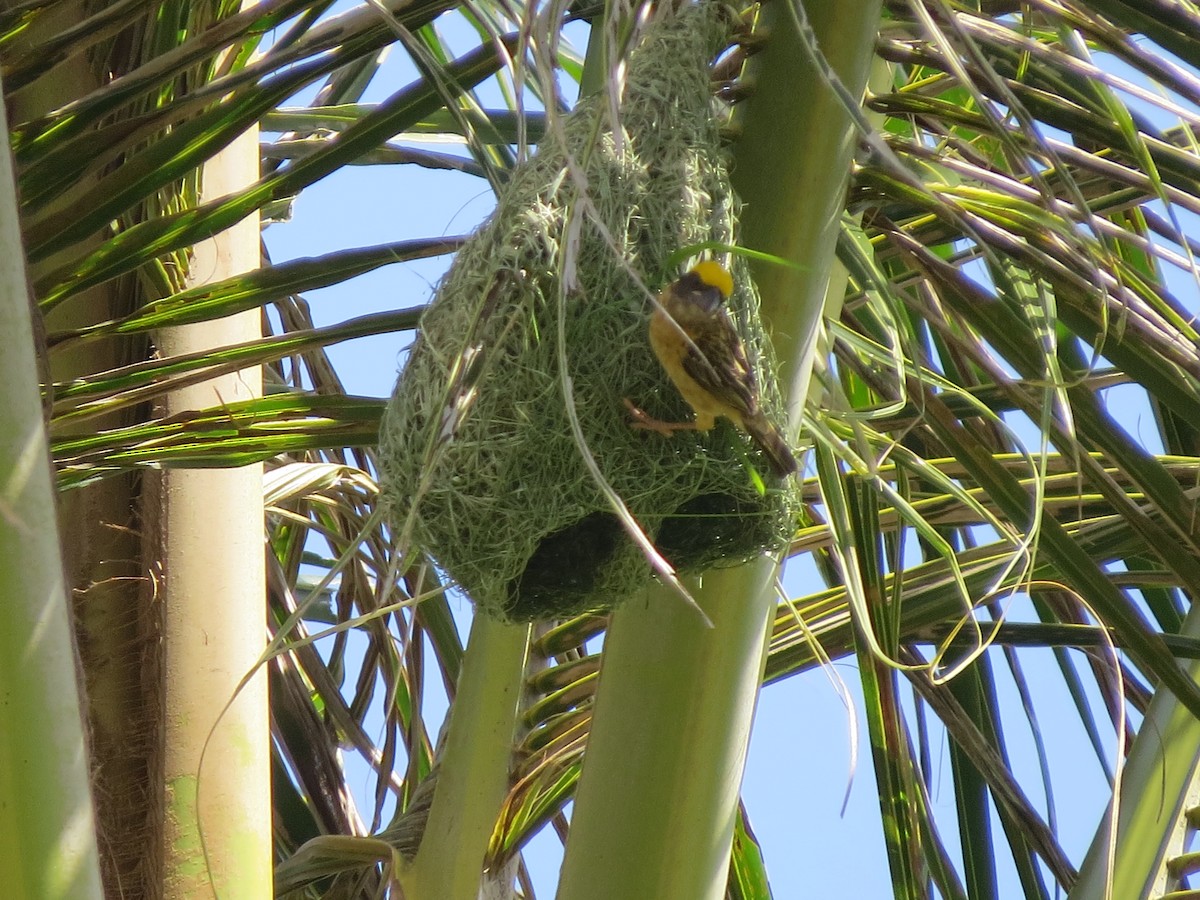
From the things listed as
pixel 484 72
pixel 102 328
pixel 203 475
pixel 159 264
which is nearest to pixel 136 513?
pixel 203 475

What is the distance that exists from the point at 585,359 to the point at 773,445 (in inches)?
7.0

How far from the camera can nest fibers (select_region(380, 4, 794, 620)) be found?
1.16m

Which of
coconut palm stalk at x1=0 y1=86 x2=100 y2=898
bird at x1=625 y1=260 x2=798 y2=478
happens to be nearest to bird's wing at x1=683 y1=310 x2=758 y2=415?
bird at x1=625 y1=260 x2=798 y2=478

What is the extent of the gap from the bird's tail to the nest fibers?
0.03 m

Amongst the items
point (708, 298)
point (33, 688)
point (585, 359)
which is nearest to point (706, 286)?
point (708, 298)

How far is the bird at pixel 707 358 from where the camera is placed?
1105 millimetres

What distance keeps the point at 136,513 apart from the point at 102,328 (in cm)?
47

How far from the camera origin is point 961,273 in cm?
129

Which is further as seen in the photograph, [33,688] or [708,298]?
[708,298]

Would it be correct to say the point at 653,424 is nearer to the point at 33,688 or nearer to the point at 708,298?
the point at 708,298

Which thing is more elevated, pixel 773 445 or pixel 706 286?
pixel 706 286

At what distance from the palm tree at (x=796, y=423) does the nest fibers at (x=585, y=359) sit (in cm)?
7

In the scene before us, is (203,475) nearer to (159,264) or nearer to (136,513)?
(136,513)

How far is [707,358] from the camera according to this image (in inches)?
43.6
